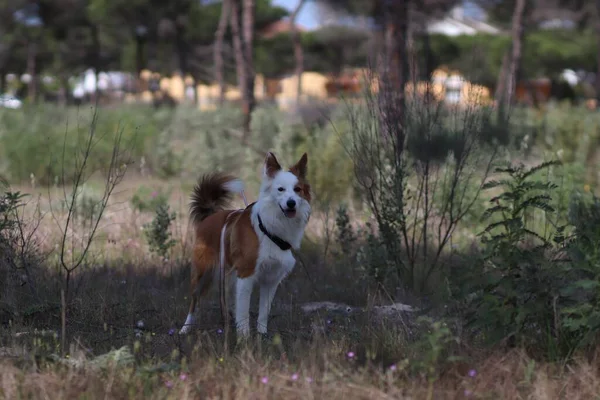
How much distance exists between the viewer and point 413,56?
261 inches

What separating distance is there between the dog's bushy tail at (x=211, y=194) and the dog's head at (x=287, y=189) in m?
0.63

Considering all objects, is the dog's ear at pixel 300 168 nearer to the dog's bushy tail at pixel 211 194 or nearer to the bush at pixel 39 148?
the dog's bushy tail at pixel 211 194

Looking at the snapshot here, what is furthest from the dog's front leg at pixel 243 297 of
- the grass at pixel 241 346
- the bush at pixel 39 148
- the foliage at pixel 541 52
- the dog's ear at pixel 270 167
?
the foliage at pixel 541 52

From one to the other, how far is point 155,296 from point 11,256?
124cm

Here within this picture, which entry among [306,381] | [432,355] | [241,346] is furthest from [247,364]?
[432,355]

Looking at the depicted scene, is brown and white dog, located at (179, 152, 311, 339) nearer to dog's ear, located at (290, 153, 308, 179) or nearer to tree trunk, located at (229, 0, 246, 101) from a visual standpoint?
dog's ear, located at (290, 153, 308, 179)

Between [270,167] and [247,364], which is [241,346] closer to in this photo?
[247,364]

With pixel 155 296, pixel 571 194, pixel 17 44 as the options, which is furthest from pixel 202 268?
pixel 17 44

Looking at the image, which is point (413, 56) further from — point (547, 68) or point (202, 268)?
point (547, 68)

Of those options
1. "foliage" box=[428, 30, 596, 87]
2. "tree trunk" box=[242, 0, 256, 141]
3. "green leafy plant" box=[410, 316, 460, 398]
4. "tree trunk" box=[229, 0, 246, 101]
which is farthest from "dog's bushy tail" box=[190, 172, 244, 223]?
"foliage" box=[428, 30, 596, 87]

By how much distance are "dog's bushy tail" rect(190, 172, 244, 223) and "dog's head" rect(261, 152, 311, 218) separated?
630 mm

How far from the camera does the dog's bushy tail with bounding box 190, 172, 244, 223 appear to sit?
264 inches

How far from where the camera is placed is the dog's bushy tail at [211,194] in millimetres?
6699

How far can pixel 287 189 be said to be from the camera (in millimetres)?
5910
